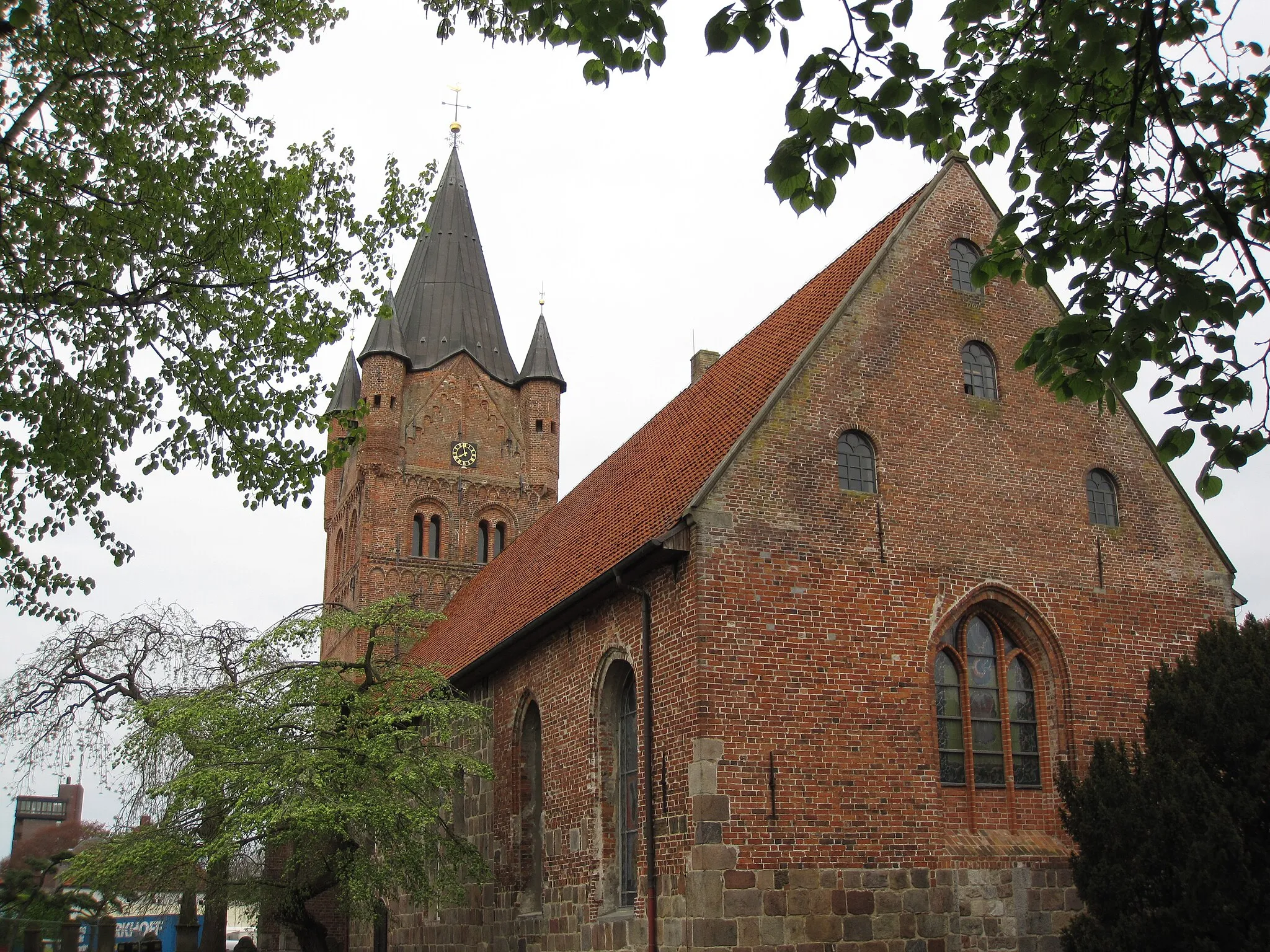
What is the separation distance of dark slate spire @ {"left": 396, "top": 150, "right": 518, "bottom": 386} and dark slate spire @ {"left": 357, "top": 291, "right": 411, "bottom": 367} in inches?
16.8

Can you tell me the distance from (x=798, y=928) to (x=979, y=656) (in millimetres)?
4126

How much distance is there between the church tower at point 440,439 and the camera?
32.3 metres

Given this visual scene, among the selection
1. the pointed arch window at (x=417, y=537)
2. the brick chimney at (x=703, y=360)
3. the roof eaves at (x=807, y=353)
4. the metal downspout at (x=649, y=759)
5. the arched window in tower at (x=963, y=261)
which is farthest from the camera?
the pointed arch window at (x=417, y=537)

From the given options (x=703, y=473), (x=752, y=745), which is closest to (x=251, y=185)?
(x=703, y=473)

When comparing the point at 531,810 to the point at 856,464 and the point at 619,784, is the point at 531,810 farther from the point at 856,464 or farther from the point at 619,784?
the point at 856,464

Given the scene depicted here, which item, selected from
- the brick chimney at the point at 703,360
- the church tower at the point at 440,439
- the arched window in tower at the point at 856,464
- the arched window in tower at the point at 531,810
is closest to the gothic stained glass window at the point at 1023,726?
the arched window in tower at the point at 856,464

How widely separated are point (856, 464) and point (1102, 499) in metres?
3.61

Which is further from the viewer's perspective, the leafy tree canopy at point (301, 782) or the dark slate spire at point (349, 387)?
the dark slate spire at point (349, 387)

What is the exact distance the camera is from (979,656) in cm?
1455

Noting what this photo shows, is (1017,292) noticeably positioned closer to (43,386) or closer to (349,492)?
(43,386)

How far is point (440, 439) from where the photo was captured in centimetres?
3369

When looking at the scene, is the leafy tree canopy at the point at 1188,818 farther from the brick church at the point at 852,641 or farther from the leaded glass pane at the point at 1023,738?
the leaded glass pane at the point at 1023,738

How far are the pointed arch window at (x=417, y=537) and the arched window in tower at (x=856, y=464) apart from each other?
1985 centimetres

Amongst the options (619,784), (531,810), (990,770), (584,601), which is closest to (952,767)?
(990,770)
